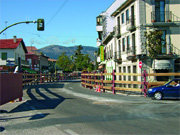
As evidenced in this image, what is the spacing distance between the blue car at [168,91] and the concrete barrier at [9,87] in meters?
7.92

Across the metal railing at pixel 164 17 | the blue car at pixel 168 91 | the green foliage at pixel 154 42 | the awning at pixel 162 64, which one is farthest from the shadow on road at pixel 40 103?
the metal railing at pixel 164 17

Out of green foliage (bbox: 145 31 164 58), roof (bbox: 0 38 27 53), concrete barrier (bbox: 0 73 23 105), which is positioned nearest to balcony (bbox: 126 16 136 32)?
green foliage (bbox: 145 31 164 58)

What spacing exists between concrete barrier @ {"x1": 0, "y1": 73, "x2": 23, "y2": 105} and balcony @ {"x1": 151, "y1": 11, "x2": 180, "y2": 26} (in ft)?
55.3

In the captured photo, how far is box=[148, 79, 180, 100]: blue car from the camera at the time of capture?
1478 cm

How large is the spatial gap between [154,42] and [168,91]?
10796mm

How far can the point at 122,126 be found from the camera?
288 inches

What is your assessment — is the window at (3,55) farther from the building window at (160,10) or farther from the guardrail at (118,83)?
the building window at (160,10)

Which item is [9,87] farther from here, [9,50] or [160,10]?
[9,50]

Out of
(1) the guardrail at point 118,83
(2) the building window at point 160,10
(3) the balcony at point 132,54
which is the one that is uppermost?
(2) the building window at point 160,10

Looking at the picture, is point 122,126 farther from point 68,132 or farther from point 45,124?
point 45,124

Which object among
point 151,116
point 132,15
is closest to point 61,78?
point 132,15

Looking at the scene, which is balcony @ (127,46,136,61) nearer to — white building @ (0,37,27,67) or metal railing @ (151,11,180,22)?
metal railing @ (151,11,180,22)

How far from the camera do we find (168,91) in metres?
14.9

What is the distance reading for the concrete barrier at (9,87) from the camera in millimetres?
10836
